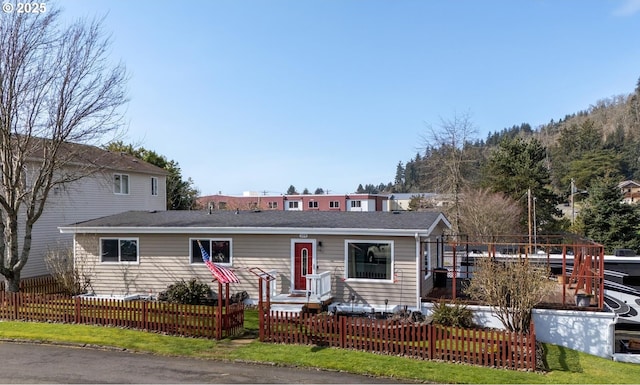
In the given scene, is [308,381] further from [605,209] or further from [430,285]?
[605,209]

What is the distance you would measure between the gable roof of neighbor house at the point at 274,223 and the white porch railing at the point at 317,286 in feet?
5.53

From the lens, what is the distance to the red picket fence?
1105 centimetres

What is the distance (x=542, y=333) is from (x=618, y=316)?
223cm

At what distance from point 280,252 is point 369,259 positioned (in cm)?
327

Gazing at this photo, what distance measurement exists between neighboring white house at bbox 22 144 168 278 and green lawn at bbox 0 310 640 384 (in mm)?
7605

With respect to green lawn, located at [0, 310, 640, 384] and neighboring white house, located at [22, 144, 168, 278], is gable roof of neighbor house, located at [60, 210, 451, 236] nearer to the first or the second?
neighboring white house, located at [22, 144, 168, 278]

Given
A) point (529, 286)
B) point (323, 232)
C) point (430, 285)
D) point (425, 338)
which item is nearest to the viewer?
point (425, 338)

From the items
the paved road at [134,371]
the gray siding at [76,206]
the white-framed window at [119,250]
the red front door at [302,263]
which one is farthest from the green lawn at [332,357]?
the gray siding at [76,206]

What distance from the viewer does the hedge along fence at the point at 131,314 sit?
13.2 m

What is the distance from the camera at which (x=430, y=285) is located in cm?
1789

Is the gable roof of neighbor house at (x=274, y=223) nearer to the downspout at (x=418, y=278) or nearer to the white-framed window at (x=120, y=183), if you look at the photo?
the downspout at (x=418, y=278)

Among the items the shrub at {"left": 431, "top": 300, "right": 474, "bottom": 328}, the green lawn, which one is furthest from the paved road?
the shrub at {"left": 431, "top": 300, "right": 474, "bottom": 328}

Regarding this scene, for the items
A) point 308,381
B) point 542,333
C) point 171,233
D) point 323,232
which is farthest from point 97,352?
point 542,333

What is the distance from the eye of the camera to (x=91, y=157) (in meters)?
24.9
